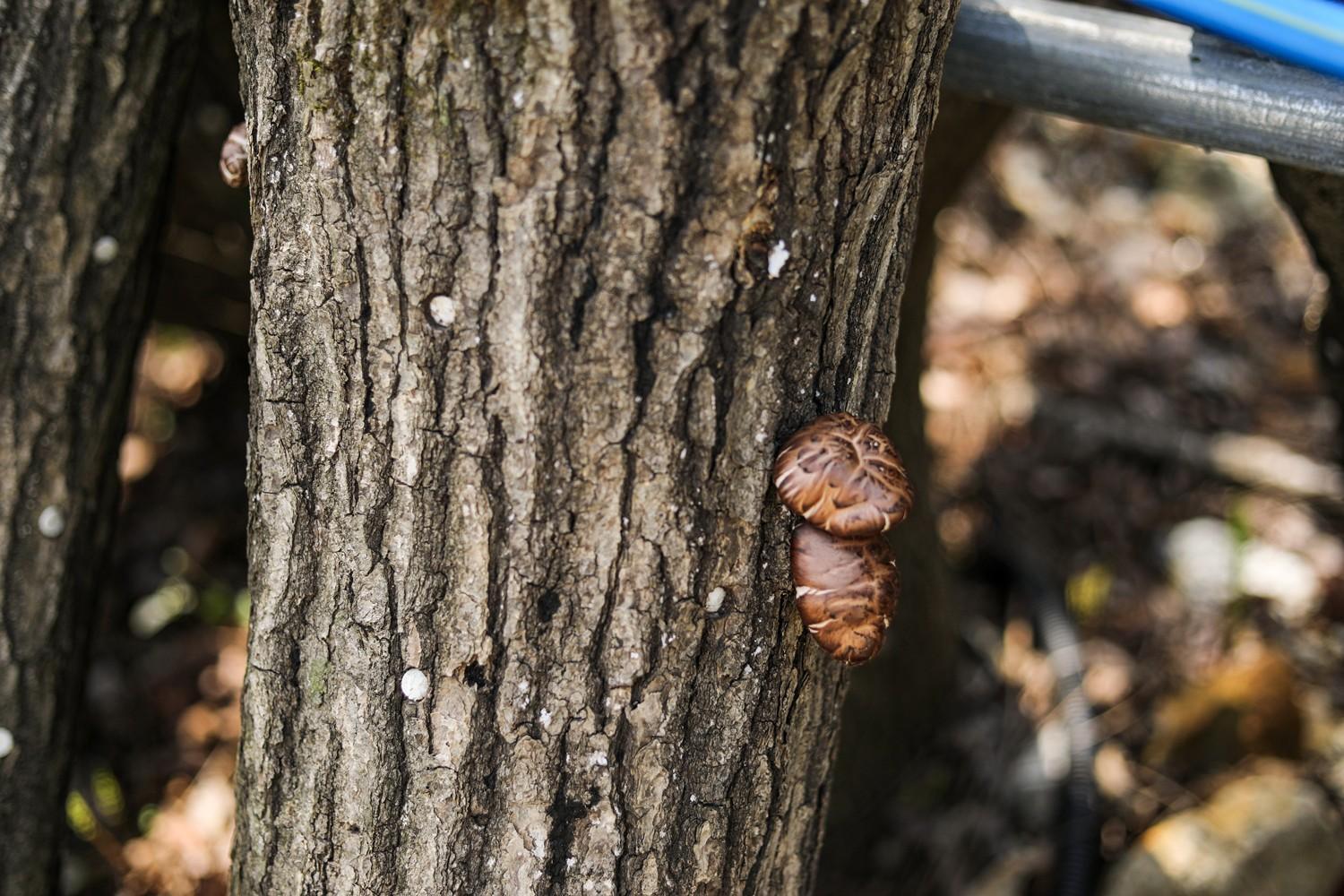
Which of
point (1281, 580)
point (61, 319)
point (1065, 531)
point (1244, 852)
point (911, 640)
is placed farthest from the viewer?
point (1065, 531)

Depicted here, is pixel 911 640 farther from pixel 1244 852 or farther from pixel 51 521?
pixel 51 521

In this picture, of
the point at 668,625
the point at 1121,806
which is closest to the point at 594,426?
the point at 668,625

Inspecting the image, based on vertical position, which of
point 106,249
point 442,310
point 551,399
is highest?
point 442,310

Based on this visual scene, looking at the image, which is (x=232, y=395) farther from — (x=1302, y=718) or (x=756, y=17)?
(x=1302, y=718)

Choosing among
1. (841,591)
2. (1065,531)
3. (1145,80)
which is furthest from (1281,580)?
(841,591)

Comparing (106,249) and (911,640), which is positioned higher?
(106,249)
